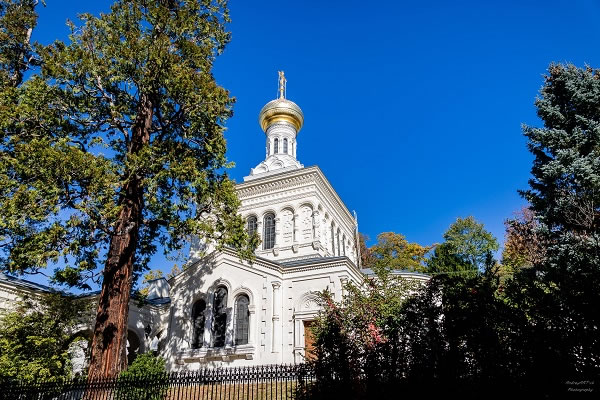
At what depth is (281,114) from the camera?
2891 centimetres

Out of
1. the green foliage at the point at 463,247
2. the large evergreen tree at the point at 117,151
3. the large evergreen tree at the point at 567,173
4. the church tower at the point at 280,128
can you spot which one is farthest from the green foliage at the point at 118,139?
the green foliage at the point at 463,247

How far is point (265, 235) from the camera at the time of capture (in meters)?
23.5

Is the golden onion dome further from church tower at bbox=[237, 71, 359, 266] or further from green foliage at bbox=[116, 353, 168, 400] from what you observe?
green foliage at bbox=[116, 353, 168, 400]

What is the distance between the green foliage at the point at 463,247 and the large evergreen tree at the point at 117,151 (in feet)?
75.7

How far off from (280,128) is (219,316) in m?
15.9

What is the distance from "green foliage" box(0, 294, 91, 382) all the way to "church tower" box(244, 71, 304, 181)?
16.1 metres

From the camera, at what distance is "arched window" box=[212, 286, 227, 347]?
17.3 meters

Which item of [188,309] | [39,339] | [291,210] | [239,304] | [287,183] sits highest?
[287,183]

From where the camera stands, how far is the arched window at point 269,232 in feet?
75.9

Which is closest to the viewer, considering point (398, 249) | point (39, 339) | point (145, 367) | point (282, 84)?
point (39, 339)

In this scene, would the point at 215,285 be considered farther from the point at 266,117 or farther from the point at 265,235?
the point at 266,117

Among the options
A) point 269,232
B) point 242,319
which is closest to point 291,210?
point 269,232

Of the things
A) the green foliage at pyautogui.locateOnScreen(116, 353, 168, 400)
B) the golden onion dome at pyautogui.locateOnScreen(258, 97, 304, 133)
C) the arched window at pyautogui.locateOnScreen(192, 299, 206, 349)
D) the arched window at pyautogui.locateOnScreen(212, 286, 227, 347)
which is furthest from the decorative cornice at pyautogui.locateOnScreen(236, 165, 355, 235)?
the green foliage at pyautogui.locateOnScreen(116, 353, 168, 400)

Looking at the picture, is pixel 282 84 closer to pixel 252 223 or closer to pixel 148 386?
pixel 252 223
